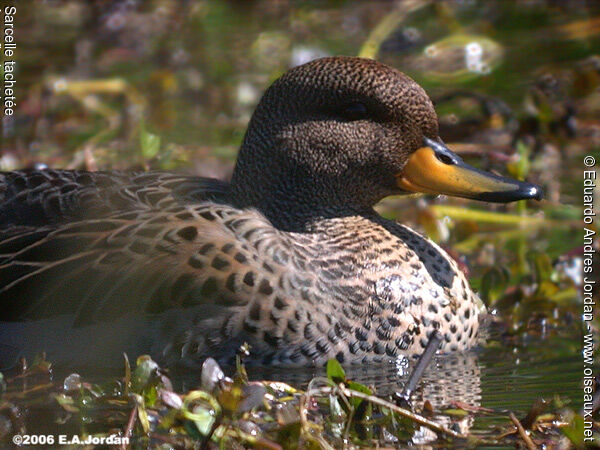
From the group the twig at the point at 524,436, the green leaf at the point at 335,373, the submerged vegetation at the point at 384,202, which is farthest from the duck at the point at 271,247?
the twig at the point at 524,436

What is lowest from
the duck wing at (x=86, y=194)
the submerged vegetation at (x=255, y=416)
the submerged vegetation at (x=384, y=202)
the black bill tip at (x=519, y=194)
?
the submerged vegetation at (x=384, y=202)

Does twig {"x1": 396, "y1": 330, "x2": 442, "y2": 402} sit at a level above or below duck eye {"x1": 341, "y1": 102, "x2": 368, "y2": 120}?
below

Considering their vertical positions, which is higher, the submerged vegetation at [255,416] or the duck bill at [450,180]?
the duck bill at [450,180]

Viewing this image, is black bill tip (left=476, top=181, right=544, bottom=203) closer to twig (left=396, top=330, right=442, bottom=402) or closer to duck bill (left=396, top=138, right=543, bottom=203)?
duck bill (left=396, top=138, right=543, bottom=203)

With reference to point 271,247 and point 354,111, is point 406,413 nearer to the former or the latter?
point 271,247

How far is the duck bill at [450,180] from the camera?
18.2 ft

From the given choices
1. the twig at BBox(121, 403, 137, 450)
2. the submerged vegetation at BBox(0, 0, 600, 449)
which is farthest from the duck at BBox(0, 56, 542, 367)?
the twig at BBox(121, 403, 137, 450)

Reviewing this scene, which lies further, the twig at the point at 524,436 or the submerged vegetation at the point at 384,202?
the submerged vegetation at the point at 384,202

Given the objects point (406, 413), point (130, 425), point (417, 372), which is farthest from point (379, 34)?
point (130, 425)

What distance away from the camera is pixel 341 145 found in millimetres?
5680

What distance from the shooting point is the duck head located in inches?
221

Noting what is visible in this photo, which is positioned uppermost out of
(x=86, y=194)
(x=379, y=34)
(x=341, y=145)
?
(x=341, y=145)

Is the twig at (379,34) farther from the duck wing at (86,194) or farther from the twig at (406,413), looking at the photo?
the twig at (406,413)

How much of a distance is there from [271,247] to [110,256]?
0.70 m
